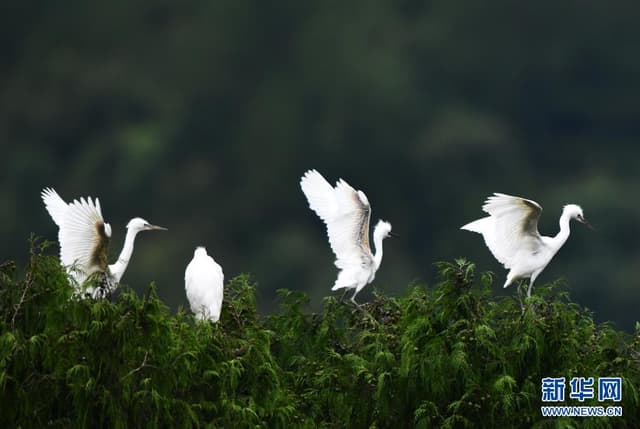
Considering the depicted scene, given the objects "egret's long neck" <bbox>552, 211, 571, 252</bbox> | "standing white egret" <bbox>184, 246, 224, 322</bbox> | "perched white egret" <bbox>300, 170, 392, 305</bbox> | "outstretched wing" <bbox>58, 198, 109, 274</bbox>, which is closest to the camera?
"standing white egret" <bbox>184, 246, 224, 322</bbox>

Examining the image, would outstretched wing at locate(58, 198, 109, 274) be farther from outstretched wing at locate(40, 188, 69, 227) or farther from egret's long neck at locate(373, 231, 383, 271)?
egret's long neck at locate(373, 231, 383, 271)

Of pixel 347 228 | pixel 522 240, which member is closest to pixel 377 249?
pixel 347 228

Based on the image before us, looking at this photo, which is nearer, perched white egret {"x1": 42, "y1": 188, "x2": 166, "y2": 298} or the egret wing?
perched white egret {"x1": 42, "y1": 188, "x2": 166, "y2": 298}

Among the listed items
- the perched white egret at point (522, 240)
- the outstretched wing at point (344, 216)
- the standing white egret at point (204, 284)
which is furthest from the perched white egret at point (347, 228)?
the standing white egret at point (204, 284)

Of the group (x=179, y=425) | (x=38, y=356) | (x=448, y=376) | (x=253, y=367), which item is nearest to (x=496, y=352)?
(x=448, y=376)

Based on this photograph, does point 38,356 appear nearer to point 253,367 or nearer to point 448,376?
point 253,367

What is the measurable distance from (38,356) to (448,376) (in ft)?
8.88

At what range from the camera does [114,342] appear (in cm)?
938

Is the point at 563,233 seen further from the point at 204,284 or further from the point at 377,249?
the point at 204,284

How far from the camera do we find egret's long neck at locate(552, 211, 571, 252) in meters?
13.3

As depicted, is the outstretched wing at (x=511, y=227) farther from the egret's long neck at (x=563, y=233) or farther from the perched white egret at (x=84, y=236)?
the perched white egret at (x=84, y=236)

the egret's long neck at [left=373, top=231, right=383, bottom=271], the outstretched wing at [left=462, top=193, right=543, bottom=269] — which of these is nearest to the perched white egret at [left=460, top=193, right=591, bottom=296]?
the outstretched wing at [left=462, top=193, right=543, bottom=269]

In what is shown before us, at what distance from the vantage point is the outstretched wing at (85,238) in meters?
12.0

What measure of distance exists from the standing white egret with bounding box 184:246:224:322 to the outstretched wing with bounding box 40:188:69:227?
1.08 meters
